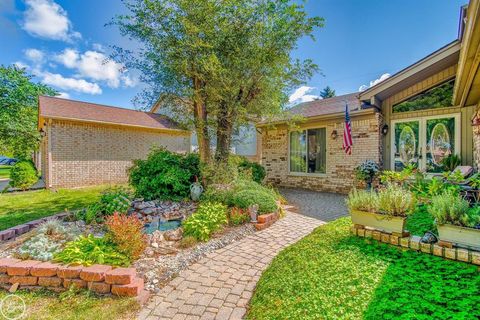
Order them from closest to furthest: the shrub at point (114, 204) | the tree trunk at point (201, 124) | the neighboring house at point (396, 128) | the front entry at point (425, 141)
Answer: the shrub at point (114, 204), the neighboring house at point (396, 128), the tree trunk at point (201, 124), the front entry at point (425, 141)

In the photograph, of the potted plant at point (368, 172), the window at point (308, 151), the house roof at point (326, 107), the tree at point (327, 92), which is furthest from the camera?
the tree at point (327, 92)

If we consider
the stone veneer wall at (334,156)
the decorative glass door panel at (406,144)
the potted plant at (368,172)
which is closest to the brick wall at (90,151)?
the stone veneer wall at (334,156)

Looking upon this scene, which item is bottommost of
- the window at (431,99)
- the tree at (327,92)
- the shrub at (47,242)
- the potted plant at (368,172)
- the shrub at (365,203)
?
the shrub at (47,242)

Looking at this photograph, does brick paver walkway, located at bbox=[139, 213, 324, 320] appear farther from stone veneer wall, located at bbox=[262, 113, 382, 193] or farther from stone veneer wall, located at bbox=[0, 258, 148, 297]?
stone veneer wall, located at bbox=[262, 113, 382, 193]

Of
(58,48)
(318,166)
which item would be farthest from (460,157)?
(58,48)

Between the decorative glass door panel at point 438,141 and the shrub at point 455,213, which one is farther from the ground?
the decorative glass door panel at point 438,141

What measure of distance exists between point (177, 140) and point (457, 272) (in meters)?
14.4

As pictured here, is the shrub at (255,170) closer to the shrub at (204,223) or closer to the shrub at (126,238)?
the shrub at (204,223)

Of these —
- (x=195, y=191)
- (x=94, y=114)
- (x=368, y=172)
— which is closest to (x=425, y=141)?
(x=368, y=172)

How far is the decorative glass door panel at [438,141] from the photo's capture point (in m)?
7.07

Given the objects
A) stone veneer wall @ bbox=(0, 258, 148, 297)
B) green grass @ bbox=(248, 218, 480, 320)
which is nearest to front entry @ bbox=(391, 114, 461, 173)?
green grass @ bbox=(248, 218, 480, 320)

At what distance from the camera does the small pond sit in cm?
476

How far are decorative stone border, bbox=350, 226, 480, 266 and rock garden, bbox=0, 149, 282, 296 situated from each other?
200 centimetres

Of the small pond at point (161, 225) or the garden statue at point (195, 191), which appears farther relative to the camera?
Result: the garden statue at point (195, 191)
